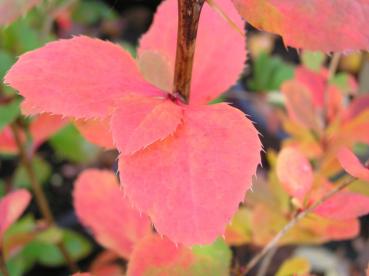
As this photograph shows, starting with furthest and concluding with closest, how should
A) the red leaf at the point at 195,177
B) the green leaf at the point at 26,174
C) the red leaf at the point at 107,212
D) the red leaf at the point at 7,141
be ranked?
the green leaf at the point at 26,174 → the red leaf at the point at 7,141 → the red leaf at the point at 107,212 → the red leaf at the point at 195,177

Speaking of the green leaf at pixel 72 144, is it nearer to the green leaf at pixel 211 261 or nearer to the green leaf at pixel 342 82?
the green leaf at pixel 342 82

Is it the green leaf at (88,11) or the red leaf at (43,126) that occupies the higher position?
the red leaf at (43,126)

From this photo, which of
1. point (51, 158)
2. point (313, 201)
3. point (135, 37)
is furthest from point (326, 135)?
point (135, 37)

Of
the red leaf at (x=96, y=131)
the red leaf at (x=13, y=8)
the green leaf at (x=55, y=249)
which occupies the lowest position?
the green leaf at (x=55, y=249)

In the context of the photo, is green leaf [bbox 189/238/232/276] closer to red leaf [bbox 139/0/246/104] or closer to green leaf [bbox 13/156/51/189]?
red leaf [bbox 139/0/246/104]

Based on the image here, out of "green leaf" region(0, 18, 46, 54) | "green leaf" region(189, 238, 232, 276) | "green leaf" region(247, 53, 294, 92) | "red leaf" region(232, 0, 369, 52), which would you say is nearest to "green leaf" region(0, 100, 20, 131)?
"green leaf" region(0, 18, 46, 54)

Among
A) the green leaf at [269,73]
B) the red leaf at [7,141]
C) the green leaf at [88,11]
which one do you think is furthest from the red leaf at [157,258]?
the green leaf at [88,11]
